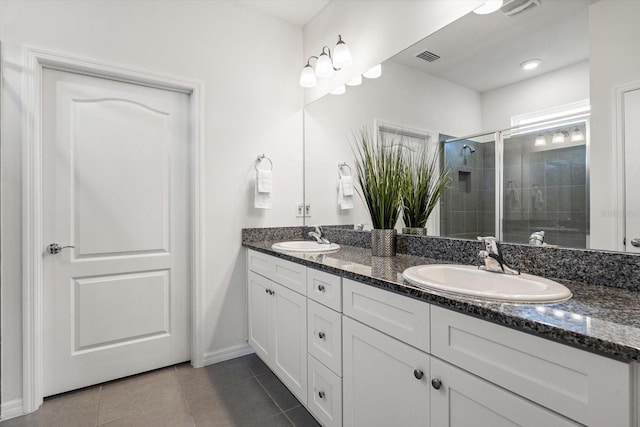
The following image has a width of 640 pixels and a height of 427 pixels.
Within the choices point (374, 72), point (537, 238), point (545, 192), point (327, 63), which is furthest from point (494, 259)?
point (327, 63)

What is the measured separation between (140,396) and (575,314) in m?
2.14

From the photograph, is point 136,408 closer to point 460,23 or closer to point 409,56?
point 409,56

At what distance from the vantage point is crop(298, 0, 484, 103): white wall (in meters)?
1.60

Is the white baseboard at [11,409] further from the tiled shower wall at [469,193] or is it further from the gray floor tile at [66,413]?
the tiled shower wall at [469,193]

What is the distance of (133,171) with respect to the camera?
80.2 inches

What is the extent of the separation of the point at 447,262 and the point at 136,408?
1.82m

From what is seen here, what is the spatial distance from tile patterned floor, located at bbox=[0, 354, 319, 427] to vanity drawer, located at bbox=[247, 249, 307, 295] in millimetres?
666

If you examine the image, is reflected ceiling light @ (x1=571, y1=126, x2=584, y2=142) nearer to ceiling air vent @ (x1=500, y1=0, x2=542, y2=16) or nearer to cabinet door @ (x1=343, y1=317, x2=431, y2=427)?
ceiling air vent @ (x1=500, y1=0, x2=542, y2=16)

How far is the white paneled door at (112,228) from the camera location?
184 cm

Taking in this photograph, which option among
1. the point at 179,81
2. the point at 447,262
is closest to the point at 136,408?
the point at 447,262

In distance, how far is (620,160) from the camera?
101 cm

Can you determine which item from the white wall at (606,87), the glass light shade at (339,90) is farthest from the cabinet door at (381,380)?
the glass light shade at (339,90)

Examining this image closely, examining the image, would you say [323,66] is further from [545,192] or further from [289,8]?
[545,192]

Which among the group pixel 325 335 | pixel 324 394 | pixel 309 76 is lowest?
pixel 324 394
